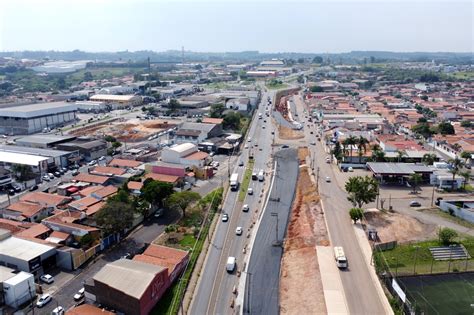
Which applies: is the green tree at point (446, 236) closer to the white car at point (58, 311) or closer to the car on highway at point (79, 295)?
the car on highway at point (79, 295)

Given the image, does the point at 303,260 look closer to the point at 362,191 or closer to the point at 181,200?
the point at 362,191

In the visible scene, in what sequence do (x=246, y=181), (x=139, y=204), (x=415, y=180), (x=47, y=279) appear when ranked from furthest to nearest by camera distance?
(x=246, y=181)
(x=415, y=180)
(x=139, y=204)
(x=47, y=279)

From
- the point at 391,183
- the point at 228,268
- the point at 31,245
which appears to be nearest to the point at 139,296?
the point at 228,268

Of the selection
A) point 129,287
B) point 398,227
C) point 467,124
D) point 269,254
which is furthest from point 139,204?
point 467,124

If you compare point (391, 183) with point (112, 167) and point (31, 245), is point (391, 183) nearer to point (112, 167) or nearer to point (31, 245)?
point (112, 167)

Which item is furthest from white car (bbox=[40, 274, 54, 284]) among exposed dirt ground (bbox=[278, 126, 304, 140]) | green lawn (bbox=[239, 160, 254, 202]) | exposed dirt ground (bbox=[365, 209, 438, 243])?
exposed dirt ground (bbox=[278, 126, 304, 140])

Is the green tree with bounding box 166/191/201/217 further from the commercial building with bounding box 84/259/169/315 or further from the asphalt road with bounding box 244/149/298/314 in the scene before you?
the commercial building with bounding box 84/259/169/315
